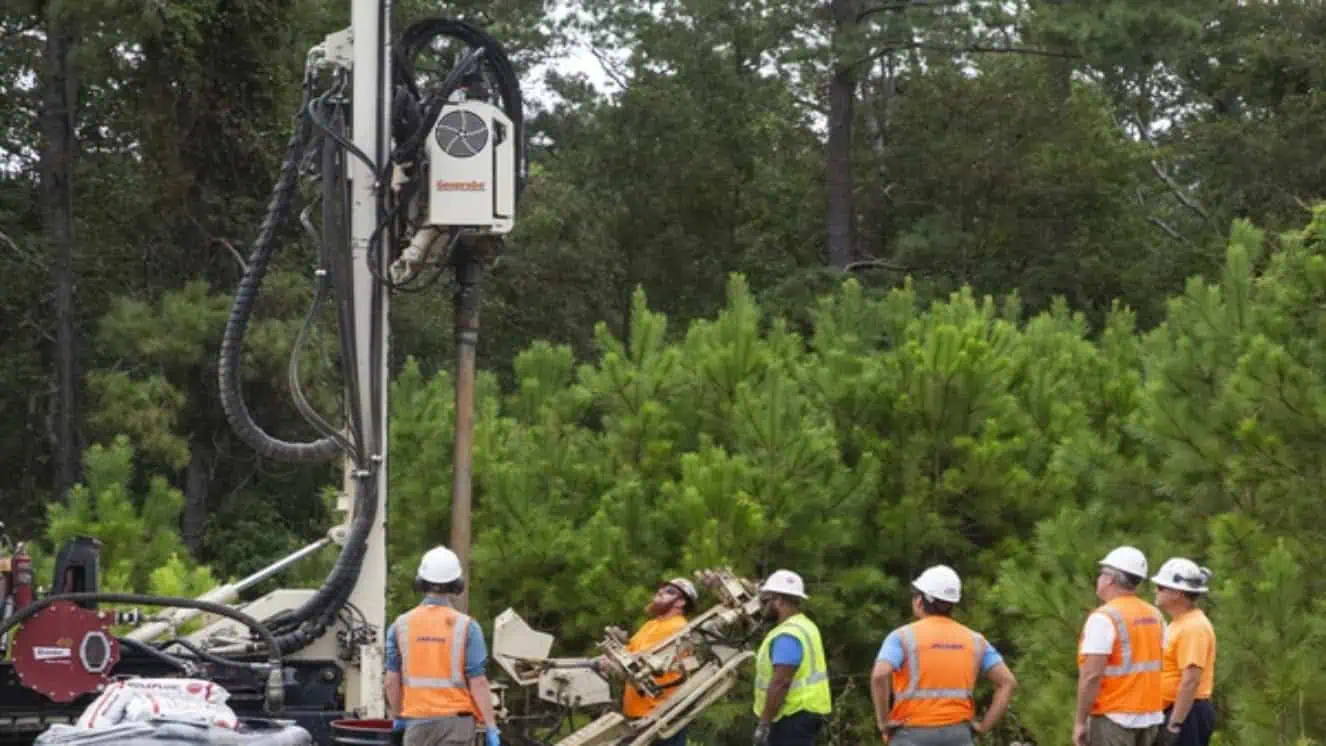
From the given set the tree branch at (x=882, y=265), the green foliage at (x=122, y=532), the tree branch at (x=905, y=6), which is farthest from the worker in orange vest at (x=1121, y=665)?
the tree branch at (x=882, y=265)

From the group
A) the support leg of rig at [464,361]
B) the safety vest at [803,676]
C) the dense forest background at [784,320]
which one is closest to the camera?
the safety vest at [803,676]

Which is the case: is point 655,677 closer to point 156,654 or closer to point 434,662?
point 434,662

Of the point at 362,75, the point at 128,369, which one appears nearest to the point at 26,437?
the point at 128,369

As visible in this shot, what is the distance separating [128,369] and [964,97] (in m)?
13.1

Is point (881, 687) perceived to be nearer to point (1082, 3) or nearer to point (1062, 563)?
point (1062, 563)

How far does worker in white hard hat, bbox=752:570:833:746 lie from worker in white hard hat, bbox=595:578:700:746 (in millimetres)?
1447

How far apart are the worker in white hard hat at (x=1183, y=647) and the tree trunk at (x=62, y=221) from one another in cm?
1964

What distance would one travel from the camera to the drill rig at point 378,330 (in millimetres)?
12469

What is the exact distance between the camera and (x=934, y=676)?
32.3 feet

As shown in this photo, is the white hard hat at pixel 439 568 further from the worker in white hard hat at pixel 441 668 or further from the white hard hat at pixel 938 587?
the white hard hat at pixel 938 587

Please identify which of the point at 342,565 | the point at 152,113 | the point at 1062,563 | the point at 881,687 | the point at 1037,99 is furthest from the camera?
the point at 1037,99

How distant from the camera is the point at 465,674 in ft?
35.2

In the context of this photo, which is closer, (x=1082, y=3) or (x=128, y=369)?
(x=128, y=369)

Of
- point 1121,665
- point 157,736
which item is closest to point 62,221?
point 1121,665
